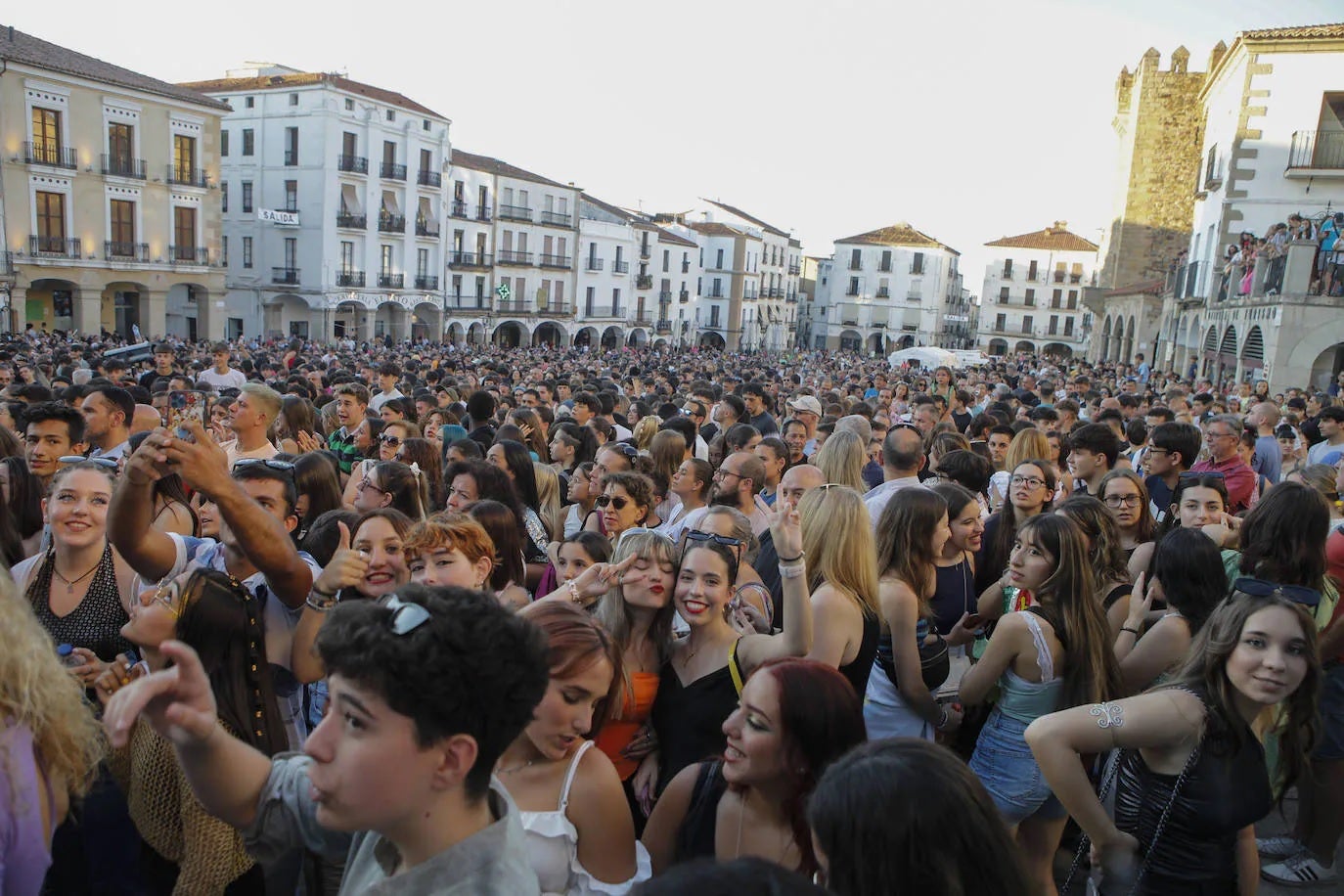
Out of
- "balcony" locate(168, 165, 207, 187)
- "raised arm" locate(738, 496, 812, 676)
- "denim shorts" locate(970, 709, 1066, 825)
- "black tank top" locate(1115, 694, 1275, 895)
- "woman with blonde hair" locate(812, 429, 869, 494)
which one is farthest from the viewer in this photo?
"balcony" locate(168, 165, 207, 187)

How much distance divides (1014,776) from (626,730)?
142 cm

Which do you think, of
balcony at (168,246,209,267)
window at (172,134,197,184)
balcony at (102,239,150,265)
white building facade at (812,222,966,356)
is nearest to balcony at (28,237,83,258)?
balcony at (102,239,150,265)

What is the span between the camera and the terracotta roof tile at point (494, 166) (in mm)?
44375

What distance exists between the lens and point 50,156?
27.3 metres

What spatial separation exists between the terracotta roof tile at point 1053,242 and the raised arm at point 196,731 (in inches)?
2661

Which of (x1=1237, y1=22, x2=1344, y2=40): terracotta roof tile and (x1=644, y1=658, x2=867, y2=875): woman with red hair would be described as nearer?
(x1=644, y1=658, x2=867, y2=875): woman with red hair

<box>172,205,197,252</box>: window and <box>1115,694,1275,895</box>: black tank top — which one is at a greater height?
<box>172,205,197,252</box>: window

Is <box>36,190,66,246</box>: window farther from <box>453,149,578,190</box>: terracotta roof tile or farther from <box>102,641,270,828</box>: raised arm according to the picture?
<box>102,641,270,828</box>: raised arm

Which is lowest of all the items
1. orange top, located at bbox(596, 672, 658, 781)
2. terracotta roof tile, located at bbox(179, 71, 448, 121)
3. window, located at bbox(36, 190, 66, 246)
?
orange top, located at bbox(596, 672, 658, 781)

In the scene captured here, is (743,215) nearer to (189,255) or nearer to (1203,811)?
(189,255)

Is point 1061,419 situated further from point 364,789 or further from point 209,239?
point 209,239

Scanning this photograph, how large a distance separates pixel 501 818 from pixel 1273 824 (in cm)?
419

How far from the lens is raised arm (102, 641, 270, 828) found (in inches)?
59.3

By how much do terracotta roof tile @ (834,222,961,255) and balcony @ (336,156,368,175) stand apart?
3771 centimetres
